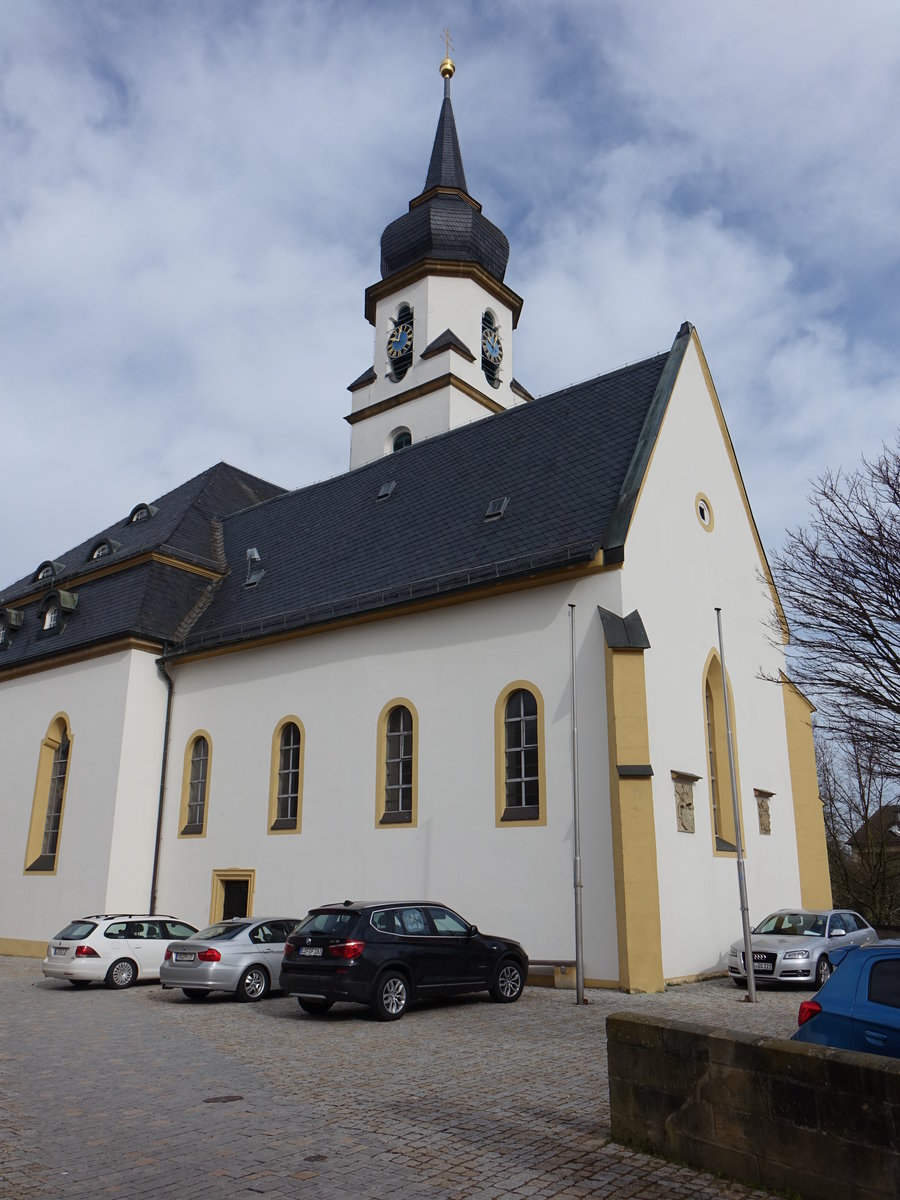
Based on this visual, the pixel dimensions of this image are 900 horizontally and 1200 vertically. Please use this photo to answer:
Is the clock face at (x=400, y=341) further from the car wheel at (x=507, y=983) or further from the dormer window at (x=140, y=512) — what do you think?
the car wheel at (x=507, y=983)

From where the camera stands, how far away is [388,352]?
33.7 meters

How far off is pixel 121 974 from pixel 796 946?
1099 centimetres

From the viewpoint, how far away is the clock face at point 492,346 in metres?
33.1

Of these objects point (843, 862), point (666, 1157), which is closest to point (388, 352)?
point (843, 862)

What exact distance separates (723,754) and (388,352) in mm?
19629

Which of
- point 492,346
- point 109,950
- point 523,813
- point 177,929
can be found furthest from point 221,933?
point 492,346

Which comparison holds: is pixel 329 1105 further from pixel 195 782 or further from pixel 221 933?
pixel 195 782

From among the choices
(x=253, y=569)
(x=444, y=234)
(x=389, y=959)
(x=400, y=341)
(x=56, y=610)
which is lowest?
(x=389, y=959)

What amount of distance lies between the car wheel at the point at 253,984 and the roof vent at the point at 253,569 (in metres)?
11.4

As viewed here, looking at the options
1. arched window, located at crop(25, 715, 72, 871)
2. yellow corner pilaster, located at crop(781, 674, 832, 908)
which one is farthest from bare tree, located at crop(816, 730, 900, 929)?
arched window, located at crop(25, 715, 72, 871)

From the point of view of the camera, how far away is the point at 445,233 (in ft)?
109

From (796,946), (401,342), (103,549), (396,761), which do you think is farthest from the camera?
(401,342)

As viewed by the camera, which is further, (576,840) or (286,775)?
(286,775)

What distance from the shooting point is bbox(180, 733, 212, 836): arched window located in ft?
74.6
